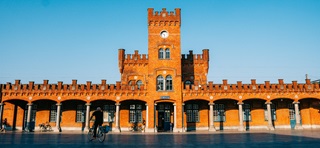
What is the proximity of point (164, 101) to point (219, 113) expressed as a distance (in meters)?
8.66

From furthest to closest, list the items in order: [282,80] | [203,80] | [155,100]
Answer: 1. [203,80]
2. [282,80]
3. [155,100]

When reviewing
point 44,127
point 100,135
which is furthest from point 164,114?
point 100,135

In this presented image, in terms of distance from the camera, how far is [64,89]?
1264 inches

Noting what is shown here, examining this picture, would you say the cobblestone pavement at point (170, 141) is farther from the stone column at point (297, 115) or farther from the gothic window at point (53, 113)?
the gothic window at point (53, 113)

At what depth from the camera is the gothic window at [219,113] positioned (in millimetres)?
34031

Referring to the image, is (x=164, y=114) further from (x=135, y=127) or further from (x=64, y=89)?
(x=64, y=89)

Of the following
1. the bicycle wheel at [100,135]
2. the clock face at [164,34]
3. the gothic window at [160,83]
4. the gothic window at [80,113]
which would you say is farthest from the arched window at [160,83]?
the bicycle wheel at [100,135]

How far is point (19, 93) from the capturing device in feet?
105

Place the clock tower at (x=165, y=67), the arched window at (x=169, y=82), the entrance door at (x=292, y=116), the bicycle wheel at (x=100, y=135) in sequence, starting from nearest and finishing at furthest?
the bicycle wheel at (x=100, y=135)
the clock tower at (x=165, y=67)
the arched window at (x=169, y=82)
the entrance door at (x=292, y=116)

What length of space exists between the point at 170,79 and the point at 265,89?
42.2 ft

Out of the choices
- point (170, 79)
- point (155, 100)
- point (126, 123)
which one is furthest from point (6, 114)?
point (170, 79)

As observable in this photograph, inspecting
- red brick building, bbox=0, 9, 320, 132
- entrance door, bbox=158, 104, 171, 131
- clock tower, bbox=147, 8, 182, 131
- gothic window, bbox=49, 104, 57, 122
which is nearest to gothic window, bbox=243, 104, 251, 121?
red brick building, bbox=0, 9, 320, 132

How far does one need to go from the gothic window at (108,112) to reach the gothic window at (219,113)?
46.7 ft

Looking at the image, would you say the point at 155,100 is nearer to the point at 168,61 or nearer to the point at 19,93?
the point at 168,61
